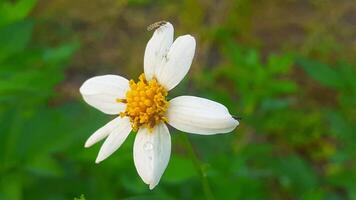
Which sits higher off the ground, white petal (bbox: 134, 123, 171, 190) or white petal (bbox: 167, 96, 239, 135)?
white petal (bbox: 167, 96, 239, 135)

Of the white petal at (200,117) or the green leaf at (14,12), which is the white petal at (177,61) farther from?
the green leaf at (14,12)

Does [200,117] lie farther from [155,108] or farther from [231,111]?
[231,111]

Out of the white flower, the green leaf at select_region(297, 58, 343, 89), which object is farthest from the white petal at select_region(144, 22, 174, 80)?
the green leaf at select_region(297, 58, 343, 89)

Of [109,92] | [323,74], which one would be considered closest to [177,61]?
[109,92]

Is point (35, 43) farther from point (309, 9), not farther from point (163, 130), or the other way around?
point (163, 130)

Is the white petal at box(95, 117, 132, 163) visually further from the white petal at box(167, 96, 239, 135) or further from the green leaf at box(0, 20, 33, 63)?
the green leaf at box(0, 20, 33, 63)

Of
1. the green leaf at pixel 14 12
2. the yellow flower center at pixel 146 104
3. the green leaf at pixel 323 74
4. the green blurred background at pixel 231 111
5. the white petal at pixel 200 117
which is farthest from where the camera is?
the green leaf at pixel 323 74

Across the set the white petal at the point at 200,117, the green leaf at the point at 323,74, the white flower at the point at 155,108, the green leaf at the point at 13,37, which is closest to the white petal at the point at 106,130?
the white flower at the point at 155,108
